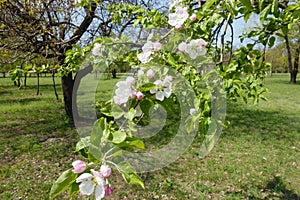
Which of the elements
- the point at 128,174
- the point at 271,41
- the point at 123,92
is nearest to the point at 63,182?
the point at 128,174

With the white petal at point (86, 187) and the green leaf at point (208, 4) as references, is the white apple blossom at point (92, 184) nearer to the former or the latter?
the white petal at point (86, 187)

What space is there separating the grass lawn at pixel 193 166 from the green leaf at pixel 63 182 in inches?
49.1

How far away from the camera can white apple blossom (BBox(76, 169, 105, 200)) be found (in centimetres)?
57

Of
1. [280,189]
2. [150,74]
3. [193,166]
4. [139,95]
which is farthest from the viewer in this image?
[193,166]

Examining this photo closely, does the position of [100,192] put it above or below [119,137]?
below

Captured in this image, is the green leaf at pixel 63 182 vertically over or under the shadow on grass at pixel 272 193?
over

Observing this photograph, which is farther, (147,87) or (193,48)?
(193,48)

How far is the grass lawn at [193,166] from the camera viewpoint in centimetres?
313

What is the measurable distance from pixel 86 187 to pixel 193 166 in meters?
3.57

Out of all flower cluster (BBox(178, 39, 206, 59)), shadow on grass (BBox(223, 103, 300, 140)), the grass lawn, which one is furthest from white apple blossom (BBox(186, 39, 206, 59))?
shadow on grass (BBox(223, 103, 300, 140))

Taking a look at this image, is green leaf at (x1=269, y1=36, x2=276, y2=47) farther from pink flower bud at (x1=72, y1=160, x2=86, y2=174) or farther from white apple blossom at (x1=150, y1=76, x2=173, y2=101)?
pink flower bud at (x1=72, y1=160, x2=86, y2=174)

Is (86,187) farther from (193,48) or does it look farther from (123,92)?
(193,48)

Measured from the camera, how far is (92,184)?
60 centimetres

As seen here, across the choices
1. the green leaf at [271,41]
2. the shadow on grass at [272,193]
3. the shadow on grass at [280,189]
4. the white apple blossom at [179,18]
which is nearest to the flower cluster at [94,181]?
the white apple blossom at [179,18]
